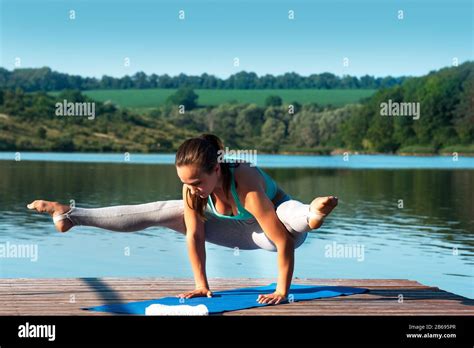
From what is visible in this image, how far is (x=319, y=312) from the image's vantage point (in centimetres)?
612

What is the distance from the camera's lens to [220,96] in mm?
85812

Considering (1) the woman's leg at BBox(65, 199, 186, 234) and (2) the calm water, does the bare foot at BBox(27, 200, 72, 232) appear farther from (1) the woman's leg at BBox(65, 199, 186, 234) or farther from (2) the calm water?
(2) the calm water

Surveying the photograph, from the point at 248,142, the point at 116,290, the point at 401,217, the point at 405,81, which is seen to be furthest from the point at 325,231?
the point at 405,81

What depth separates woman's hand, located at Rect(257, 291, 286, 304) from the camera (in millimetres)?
6264

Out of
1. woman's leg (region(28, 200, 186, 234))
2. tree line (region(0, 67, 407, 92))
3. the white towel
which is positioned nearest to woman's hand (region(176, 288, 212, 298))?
the white towel

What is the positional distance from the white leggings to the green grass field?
236ft

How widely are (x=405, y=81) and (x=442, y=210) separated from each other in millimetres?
79604

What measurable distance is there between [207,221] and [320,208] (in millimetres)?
1161

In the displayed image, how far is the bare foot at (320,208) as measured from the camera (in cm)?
553

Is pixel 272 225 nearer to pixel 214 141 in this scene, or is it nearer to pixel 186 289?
pixel 214 141

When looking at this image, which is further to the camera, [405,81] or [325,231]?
[405,81]

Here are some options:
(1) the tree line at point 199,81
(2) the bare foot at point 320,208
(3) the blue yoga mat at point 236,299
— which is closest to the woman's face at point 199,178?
(2) the bare foot at point 320,208
